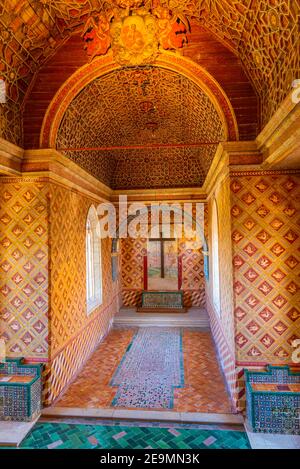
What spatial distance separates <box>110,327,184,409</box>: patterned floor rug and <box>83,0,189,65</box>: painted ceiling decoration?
19.0 ft

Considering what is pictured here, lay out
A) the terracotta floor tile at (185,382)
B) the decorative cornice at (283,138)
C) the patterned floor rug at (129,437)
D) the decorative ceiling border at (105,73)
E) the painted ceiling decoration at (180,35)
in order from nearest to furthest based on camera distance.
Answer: the decorative cornice at (283,138) < the painted ceiling decoration at (180,35) < the patterned floor rug at (129,437) < the decorative ceiling border at (105,73) < the terracotta floor tile at (185,382)

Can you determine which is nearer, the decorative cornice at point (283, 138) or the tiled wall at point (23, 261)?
the decorative cornice at point (283, 138)

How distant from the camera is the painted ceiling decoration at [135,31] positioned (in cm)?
418

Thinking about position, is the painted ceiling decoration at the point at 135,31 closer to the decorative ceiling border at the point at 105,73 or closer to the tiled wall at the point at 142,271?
the decorative ceiling border at the point at 105,73

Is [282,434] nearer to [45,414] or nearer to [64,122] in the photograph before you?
[45,414]

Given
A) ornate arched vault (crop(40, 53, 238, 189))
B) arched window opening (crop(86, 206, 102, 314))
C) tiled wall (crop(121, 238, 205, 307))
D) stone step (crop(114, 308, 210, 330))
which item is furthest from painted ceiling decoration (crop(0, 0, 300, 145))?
tiled wall (crop(121, 238, 205, 307))

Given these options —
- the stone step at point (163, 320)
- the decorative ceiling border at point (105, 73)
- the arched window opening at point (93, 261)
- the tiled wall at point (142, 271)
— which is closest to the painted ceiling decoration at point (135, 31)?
the decorative ceiling border at point (105, 73)

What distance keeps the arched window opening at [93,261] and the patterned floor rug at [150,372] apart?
5.57 ft

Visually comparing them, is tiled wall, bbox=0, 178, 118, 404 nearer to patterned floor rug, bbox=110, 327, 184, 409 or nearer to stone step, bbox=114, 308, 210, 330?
patterned floor rug, bbox=110, 327, 184, 409

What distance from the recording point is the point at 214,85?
192 inches

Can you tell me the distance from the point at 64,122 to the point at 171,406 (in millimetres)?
5453

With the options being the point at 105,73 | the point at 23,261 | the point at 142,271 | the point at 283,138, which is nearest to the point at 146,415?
the point at 23,261

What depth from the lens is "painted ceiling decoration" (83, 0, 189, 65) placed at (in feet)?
13.7

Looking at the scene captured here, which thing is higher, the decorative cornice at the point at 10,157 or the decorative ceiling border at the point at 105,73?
the decorative ceiling border at the point at 105,73
